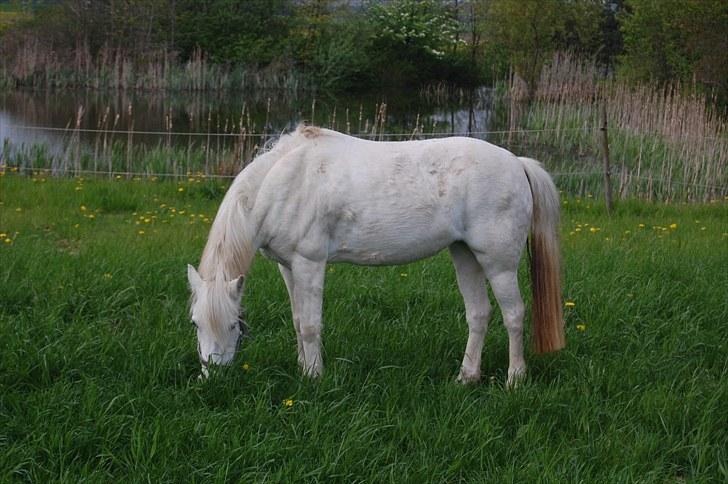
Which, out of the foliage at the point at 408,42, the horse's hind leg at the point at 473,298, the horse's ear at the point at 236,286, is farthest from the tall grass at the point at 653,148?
the foliage at the point at 408,42

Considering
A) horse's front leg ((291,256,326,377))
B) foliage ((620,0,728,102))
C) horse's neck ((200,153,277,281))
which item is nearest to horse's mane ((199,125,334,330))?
horse's neck ((200,153,277,281))

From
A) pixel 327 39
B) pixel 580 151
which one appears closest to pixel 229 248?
pixel 580 151

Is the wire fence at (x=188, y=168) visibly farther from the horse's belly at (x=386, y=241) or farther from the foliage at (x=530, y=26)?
the foliage at (x=530, y=26)

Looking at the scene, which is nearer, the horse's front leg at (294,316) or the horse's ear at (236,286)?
the horse's ear at (236,286)

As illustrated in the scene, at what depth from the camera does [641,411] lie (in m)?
3.81

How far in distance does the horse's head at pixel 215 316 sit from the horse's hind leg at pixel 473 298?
3.95 ft

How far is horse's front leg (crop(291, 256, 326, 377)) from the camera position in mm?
4051

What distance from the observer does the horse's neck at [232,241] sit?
12.8ft

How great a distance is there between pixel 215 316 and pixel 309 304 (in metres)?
0.53

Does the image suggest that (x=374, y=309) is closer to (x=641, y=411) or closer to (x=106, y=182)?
(x=641, y=411)

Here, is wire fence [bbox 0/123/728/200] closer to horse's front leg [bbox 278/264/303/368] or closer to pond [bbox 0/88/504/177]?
pond [bbox 0/88/504/177]

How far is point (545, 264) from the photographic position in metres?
4.46

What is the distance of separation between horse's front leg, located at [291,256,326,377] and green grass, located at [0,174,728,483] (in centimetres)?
11

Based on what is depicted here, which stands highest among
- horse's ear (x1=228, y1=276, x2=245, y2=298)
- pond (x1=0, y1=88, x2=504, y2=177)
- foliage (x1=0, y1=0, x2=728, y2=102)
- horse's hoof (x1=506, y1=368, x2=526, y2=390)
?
foliage (x1=0, y1=0, x2=728, y2=102)
